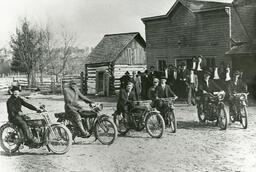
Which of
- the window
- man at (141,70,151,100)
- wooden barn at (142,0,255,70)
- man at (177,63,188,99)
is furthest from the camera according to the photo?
the window

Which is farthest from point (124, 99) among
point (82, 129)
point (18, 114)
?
point (18, 114)

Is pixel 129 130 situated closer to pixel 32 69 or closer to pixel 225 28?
pixel 225 28

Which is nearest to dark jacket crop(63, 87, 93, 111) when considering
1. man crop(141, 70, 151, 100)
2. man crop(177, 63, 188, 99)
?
man crop(177, 63, 188, 99)

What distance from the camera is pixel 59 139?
808 centimetres

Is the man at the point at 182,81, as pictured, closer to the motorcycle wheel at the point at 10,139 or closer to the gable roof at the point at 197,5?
the gable roof at the point at 197,5

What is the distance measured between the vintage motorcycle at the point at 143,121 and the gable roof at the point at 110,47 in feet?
62.9

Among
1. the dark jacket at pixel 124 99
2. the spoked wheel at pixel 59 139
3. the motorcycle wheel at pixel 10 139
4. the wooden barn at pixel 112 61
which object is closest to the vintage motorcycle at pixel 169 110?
the dark jacket at pixel 124 99

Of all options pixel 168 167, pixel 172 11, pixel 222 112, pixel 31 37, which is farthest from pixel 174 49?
pixel 168 167

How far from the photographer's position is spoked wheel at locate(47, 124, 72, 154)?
7859 mm

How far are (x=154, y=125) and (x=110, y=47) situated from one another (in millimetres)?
21800

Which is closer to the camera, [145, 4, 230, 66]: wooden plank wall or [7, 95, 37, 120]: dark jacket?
[7, 95, 37, 120]: dark jacket

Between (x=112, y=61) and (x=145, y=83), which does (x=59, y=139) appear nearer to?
(x=145, y=83)

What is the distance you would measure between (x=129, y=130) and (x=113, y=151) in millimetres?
2676

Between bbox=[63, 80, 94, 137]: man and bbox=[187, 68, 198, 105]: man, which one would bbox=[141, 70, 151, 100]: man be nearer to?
bbox=[187, 68, 198, 105]: man
